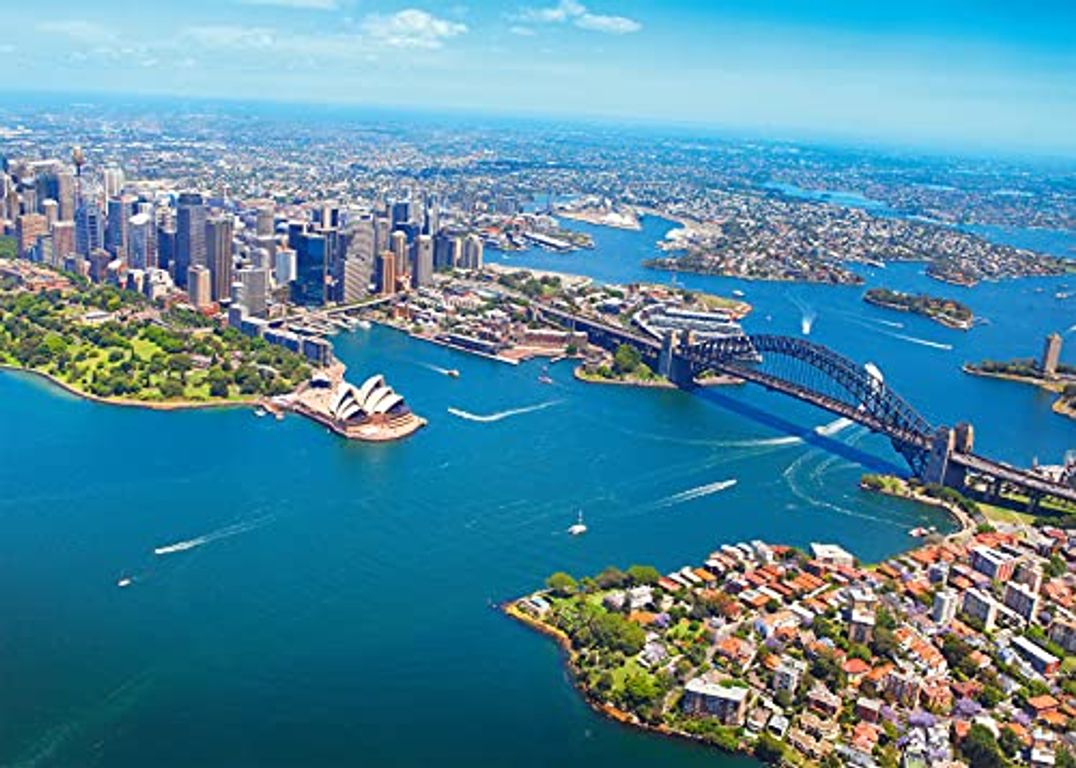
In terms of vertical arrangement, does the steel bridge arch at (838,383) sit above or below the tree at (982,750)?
above

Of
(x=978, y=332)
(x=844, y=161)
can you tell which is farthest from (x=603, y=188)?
(x=844, y=161)

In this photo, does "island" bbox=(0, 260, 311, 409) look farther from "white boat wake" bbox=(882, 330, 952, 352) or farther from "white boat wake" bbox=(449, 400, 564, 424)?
"white boat wake" bbox=(882, 330, 952, 352)

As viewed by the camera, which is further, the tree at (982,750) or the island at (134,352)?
the island at (134,352)

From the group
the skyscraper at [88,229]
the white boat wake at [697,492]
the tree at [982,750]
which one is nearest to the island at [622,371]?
the white boat wake at [697,492]

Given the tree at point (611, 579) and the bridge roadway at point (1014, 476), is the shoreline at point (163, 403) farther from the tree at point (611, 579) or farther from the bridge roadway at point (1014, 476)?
the bridge roadway at point (1014, 476)

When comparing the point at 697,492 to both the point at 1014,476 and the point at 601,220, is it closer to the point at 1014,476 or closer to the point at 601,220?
the point at 1014,476
